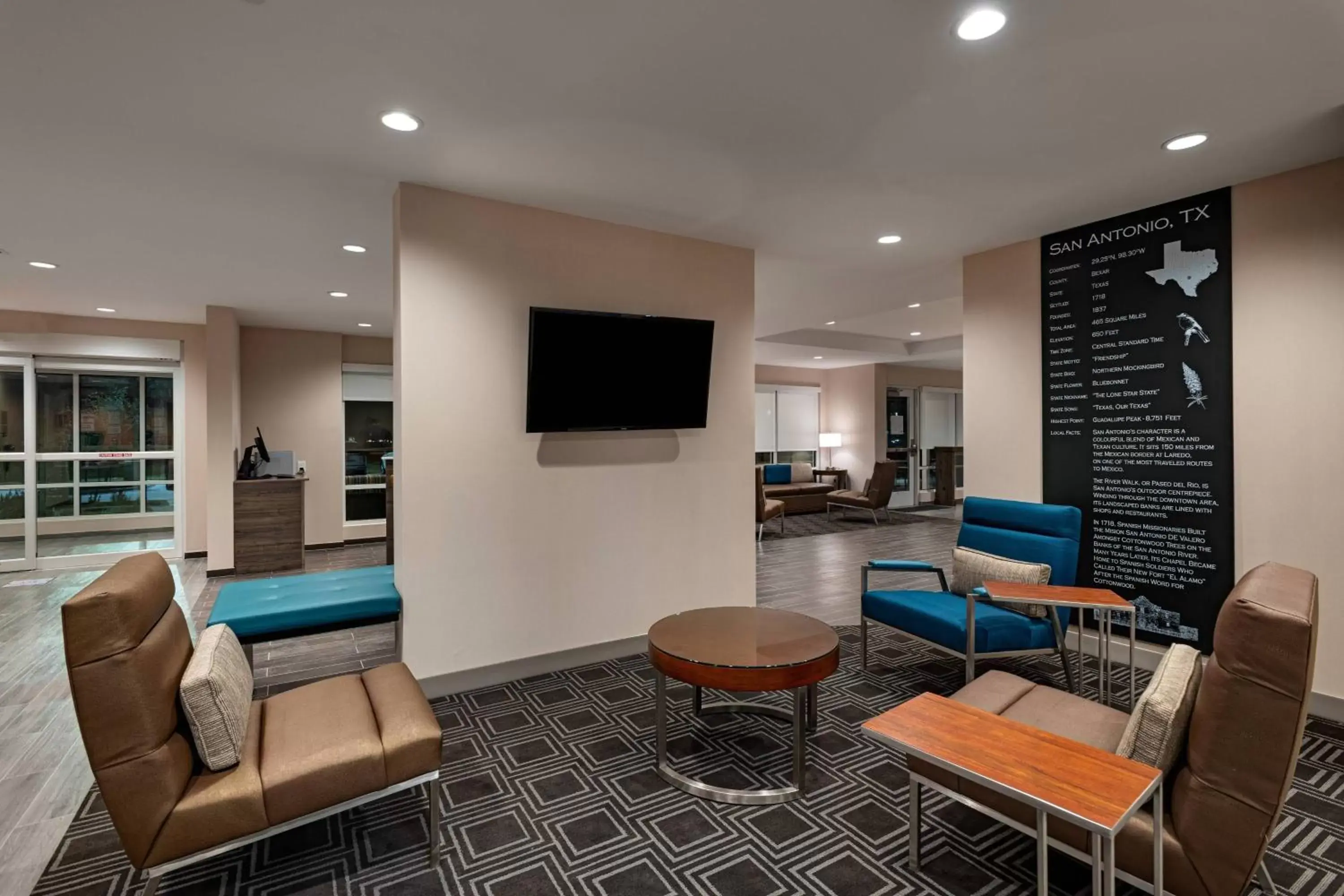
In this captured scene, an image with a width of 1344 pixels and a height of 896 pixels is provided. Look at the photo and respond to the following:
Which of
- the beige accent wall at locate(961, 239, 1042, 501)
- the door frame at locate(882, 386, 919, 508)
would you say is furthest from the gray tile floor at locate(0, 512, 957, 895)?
the door frame at locate(882, 386, 919, 508)

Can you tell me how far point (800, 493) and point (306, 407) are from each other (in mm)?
7615

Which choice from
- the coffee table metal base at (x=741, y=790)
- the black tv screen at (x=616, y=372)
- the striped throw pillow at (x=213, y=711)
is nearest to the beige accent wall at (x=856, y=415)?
the black tv screen at (x=616, y=372)

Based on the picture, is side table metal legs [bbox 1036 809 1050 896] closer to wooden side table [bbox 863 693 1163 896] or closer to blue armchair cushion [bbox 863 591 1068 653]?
wooden side table [bbox 863 693 1163 896]

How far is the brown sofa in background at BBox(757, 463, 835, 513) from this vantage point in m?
10.9

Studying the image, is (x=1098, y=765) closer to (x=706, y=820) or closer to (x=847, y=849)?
(x=847, y=849)

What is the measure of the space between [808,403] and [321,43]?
38.3ft

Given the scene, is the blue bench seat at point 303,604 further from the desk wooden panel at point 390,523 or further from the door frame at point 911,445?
the door frame at point 911,445

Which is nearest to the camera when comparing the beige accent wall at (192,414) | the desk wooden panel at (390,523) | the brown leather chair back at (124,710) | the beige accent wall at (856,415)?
the brown leather chair back at (124,710)

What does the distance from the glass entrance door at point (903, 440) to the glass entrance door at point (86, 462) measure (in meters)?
11.2

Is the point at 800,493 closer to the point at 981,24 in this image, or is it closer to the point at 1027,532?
the point at 1027,532

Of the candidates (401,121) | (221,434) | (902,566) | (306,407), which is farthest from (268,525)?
(902,566)

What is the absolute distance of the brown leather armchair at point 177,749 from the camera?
170 cm

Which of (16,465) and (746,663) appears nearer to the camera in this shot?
(746,663)

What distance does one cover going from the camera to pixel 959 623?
3221 mm
